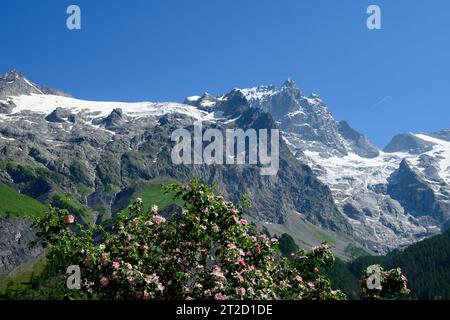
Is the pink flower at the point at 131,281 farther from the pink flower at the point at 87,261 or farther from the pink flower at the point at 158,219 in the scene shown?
the pink flower at the point at 158,219

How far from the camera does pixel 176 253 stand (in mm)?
24453

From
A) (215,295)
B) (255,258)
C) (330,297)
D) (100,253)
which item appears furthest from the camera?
(330,297)

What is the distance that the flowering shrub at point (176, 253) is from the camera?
2191 cm

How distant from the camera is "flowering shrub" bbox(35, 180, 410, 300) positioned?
71.9ft

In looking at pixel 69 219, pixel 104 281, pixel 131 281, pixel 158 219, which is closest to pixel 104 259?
pixel 104 281

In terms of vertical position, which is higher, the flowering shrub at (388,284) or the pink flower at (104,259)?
the pink flower at (104,259)

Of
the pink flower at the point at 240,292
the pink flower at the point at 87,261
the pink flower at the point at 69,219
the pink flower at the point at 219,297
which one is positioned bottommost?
the pink flower at the point at 219,297

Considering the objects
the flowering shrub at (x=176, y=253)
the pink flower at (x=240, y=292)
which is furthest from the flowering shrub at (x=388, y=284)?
the pink flower at (x=240, y=292)

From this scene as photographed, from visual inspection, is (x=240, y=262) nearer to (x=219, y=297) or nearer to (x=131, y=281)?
(x=219, y=297)

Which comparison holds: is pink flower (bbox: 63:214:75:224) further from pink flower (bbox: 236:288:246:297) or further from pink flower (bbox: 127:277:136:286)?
pink flower (bbox: 236:288:246:297)
